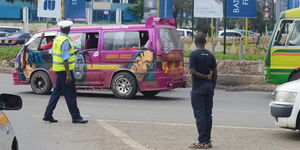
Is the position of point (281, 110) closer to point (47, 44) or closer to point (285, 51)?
point (285, 51)

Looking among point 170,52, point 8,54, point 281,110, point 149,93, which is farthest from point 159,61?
point 8,54

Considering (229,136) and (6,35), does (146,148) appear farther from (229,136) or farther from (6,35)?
(6,35)

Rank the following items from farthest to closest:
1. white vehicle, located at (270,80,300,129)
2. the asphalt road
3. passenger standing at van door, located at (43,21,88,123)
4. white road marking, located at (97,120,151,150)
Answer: passenger standing at van door, located at (43,21,88,123) < white vehicle, located at (270,80,300,129) < the asphalt road < white road marking, located at (97,120,151,150)

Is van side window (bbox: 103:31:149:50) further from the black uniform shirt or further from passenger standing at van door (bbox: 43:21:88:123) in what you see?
the black uniform shirt

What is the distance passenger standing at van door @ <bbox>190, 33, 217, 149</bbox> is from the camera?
966 cm

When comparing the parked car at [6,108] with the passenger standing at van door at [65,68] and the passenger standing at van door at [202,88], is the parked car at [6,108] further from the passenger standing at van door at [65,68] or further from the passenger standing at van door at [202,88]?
the passenger standing at van door at [65,68]

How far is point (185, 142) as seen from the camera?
10.4 m

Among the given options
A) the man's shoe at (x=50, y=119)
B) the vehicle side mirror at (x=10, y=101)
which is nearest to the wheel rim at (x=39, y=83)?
the man's shoe at (x=50, y=119)

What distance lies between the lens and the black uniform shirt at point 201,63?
9664 mm

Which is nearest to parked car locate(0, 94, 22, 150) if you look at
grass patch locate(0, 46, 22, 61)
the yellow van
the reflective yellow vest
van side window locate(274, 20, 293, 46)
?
the reflective yellow vest

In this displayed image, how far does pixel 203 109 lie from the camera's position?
9.67 m

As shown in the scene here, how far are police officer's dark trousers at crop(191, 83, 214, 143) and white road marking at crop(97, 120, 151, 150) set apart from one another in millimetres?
850

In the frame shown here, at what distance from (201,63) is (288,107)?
1.69 m

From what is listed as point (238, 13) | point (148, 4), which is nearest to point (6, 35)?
point (148, 4)
